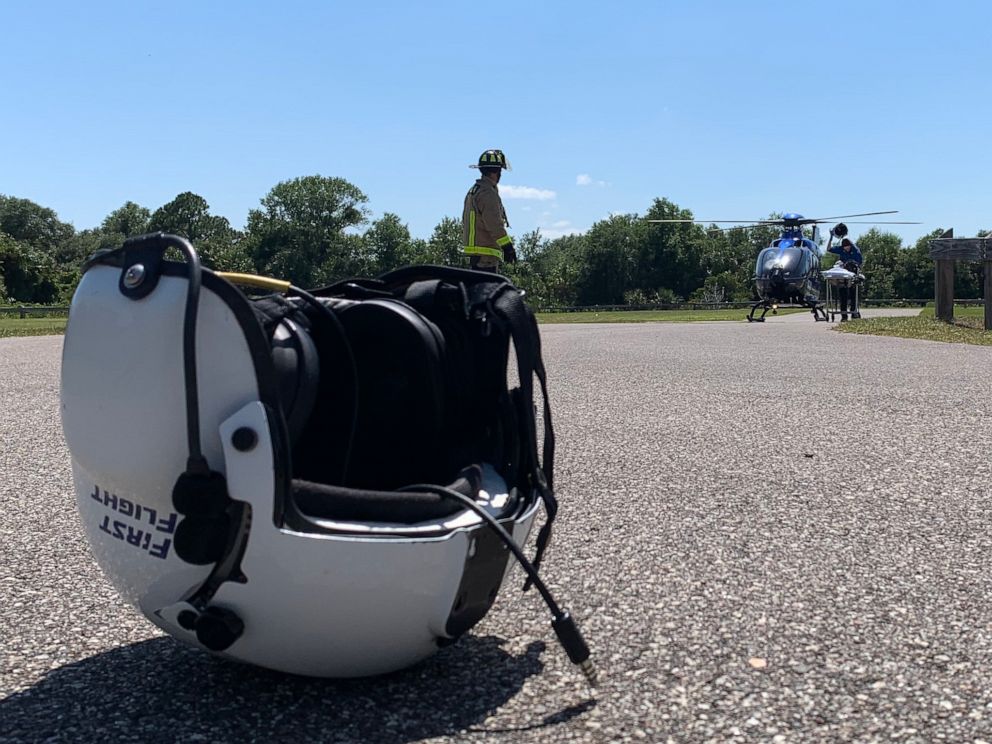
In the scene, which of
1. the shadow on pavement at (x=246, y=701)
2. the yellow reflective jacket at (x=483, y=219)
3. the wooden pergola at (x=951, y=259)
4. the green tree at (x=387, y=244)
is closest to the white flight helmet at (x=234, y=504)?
the shadow on pavement at (x=246, y=701)

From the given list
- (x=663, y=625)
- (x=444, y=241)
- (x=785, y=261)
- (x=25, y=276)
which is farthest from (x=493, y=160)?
(x=444, y=241)

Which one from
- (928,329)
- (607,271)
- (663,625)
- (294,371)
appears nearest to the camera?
(294,371)

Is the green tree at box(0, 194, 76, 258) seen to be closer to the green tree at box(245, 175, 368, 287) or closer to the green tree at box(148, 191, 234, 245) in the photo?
the green tree at box(148, 191, 234, 245)

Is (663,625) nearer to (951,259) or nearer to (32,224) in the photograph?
(951,259)

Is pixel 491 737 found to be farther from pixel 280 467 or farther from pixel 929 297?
pixel 929 297

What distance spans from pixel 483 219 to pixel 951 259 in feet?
47.3

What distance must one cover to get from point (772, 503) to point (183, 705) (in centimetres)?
303

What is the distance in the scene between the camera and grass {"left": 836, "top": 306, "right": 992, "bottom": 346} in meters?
17.7

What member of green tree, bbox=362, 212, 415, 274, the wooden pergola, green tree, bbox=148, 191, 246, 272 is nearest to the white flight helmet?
the wooden pergola

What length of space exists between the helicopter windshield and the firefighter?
58.2 ft

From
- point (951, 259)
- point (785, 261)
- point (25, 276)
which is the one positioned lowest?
point (951, 259)

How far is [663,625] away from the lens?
10.4 feet

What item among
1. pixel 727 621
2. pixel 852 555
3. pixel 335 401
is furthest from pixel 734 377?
pixel 335 401

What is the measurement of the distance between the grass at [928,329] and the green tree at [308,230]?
2318 inches
